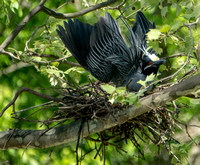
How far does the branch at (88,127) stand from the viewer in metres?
1.98

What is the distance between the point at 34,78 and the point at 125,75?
5.42ft

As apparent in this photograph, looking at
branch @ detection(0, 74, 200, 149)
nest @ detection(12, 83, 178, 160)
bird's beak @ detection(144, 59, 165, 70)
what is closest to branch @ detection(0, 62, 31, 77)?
branch @ detection(0, 74, 200, 149)

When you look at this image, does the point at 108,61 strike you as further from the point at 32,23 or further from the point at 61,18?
the point at 32,23

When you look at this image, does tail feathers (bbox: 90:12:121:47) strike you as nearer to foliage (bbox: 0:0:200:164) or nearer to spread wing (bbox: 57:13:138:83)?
spread wing (bbox: 57:13:138:83)

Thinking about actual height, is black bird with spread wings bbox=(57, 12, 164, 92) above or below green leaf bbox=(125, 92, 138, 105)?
above

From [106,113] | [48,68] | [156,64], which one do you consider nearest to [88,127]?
[106,113]

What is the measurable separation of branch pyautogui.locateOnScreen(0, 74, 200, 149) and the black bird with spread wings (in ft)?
1.29

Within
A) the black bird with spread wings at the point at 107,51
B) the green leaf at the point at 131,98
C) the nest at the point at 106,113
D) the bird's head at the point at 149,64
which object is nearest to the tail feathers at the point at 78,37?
the black bird with spread wings at the point at 107,51

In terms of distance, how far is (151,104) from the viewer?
6.82 ft

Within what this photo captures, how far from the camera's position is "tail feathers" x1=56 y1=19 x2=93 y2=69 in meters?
2.60

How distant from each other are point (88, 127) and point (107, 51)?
0.58 meters

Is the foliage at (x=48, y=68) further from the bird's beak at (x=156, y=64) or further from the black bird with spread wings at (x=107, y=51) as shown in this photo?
the bird's beak at (x=156, y=64)

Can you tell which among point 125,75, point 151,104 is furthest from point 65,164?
point 151,104

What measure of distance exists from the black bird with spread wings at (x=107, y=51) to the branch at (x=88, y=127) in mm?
394
